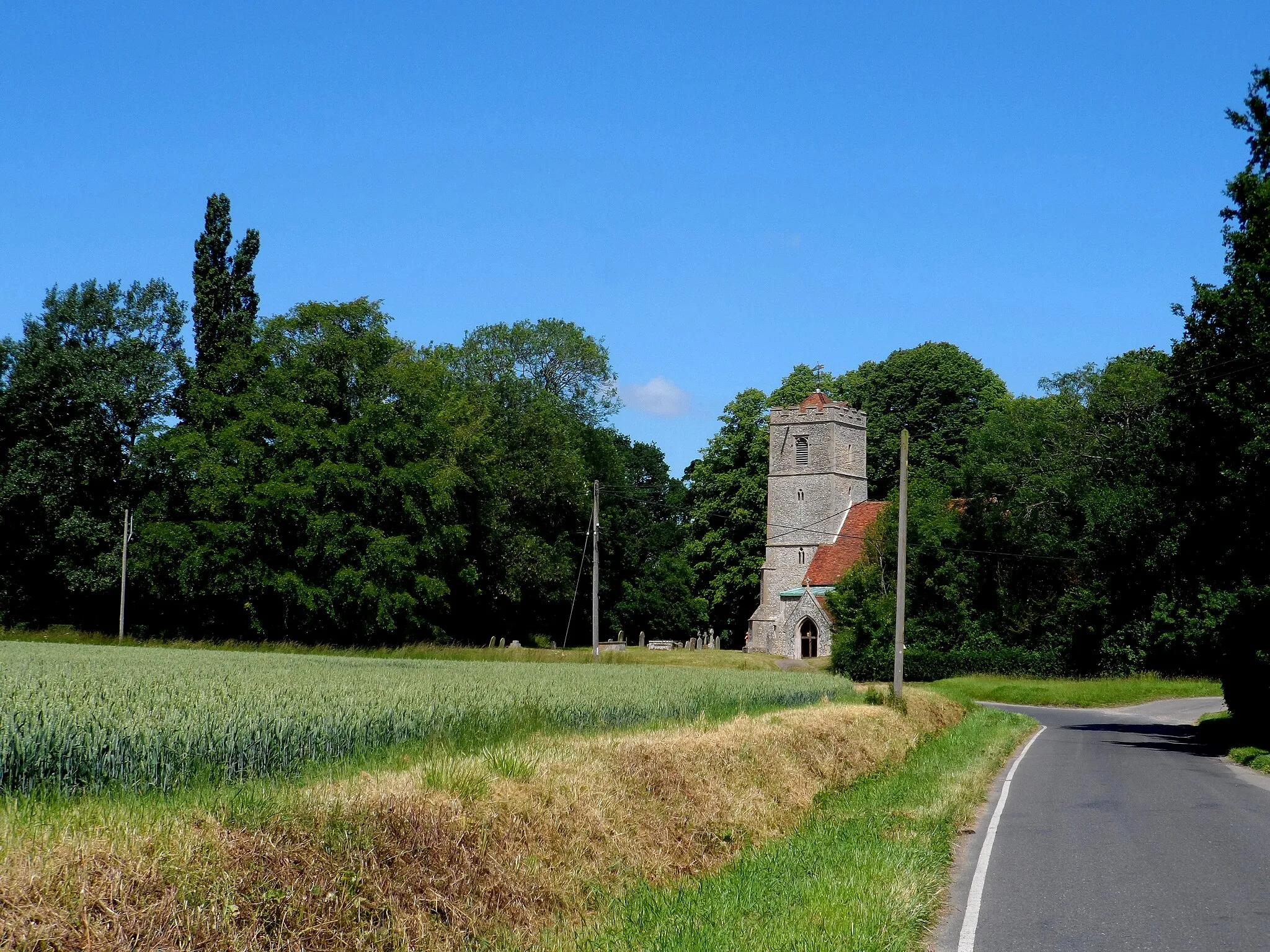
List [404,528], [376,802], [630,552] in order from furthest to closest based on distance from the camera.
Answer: [630,552] < [404,528] < [376,802]

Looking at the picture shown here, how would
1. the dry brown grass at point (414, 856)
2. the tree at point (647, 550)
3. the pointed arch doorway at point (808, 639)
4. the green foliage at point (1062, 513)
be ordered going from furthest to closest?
the tree at point (647, 550) → the pointed arch doorway at point (808, 639) → the green foliage at point (1062, 513) → the dry brown grass at point (414, 856)

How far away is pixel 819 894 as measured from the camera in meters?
8.80

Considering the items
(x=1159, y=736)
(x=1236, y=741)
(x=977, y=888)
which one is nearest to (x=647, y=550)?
(x=1159, y=736)

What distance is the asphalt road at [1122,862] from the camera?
814 centimetres

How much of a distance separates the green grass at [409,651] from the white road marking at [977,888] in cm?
2719

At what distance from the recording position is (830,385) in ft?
272

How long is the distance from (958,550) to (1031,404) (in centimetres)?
1020

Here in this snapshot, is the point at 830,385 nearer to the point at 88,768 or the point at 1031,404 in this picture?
the point at 1031,404

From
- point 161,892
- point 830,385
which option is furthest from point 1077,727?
point 830,385

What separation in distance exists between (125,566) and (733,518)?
40.2 meters

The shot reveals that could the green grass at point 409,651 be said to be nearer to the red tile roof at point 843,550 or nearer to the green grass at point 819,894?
the red tile roof at point 843,550

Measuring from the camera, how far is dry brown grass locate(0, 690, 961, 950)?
→ 5.71 m

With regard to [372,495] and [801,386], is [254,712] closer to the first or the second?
[372,495]

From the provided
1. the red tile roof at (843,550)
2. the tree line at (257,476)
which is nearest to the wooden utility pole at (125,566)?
the tree line at (257,476)
